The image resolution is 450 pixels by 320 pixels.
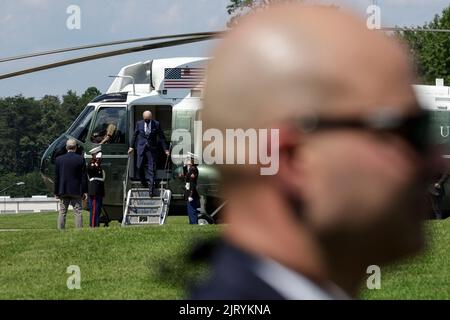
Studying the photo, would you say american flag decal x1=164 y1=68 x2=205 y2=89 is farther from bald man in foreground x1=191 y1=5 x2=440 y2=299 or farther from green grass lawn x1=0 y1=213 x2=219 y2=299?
bald man in foreground x1=191 y1=5 x2=440 y2=299

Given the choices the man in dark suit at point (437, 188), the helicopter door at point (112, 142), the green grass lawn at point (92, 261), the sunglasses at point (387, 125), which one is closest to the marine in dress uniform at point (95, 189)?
the helicopter door at point (112, 142)

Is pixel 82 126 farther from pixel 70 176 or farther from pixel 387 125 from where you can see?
pixel 387 125

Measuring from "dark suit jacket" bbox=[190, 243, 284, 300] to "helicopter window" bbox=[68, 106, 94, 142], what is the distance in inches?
893

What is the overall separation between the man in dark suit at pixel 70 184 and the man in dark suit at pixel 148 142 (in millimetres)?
3186

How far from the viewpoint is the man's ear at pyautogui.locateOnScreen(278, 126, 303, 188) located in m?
1.43

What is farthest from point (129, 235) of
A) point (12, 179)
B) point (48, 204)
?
point (12, 179)

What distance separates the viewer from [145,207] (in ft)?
72.0

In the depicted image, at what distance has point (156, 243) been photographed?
42.4 feet

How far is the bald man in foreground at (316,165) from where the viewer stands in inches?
55.3

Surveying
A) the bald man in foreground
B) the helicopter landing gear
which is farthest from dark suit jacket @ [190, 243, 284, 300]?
the helicopter landing gear

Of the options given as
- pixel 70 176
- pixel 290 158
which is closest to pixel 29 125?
pixel 70 176

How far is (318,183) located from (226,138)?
0.21 meters

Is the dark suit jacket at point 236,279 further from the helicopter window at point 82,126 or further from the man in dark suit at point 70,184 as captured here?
the helicopter window at point 82,126
